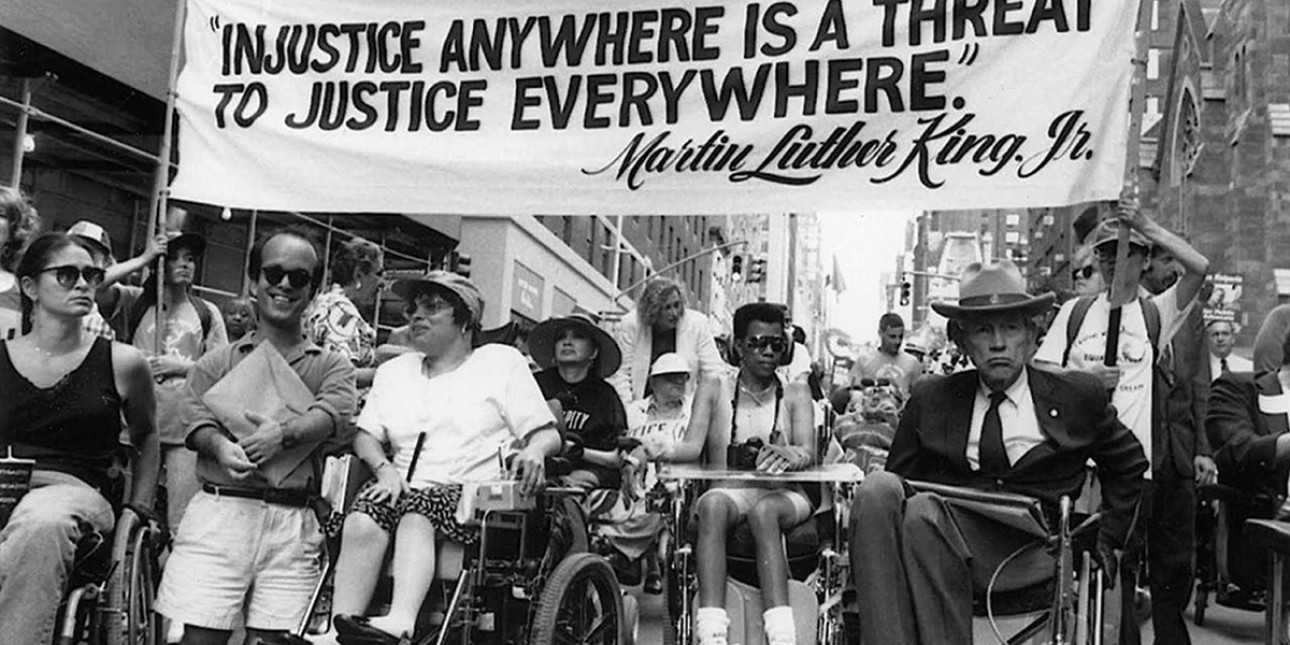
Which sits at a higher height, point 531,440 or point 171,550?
point 531,440

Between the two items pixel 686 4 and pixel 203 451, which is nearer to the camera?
pixel 203 451

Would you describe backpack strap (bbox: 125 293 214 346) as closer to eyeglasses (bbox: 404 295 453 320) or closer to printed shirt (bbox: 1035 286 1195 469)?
eyeglasses (bbox: 404 295 453 320)

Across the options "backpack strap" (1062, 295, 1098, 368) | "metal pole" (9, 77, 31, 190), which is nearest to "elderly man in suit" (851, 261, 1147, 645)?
"backpack strap" (1062, 295, 1098, 368)

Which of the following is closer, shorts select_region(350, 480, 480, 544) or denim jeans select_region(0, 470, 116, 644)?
denim jeans select_region(0, 470, 116, 644)

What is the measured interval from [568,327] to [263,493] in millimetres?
2596

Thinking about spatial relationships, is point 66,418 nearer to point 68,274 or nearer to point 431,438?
point 68,274

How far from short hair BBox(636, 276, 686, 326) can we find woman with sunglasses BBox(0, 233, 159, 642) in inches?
148

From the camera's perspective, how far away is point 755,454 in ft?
18.9

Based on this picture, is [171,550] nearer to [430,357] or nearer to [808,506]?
[430,357]

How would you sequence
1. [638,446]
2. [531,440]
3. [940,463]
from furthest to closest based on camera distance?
[638,446], [531,440], [940,463]

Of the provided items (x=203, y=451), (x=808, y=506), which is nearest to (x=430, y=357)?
(x=203, y=451)

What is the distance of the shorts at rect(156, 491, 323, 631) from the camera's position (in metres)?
4.60

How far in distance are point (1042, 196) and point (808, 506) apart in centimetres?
166

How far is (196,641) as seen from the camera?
4.60 metres
